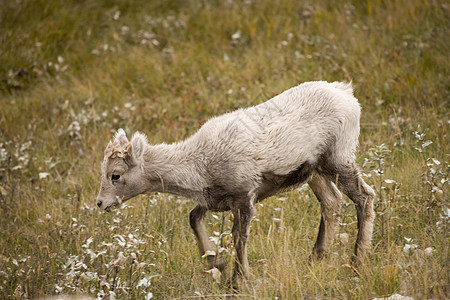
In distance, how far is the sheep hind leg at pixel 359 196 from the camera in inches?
212

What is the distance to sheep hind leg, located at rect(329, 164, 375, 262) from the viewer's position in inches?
212

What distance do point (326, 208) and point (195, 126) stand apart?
10.2 ft

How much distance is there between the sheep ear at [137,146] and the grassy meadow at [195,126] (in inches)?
23.6

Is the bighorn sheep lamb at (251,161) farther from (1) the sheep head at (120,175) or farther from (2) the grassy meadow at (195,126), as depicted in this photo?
(2) the grassy meadow at (195,126)

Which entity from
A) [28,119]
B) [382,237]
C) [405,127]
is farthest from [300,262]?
[28,119]

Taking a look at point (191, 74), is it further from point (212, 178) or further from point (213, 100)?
point (212, 178)

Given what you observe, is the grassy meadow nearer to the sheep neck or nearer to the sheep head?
the sheep head

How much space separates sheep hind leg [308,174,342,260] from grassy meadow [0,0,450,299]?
15 cm

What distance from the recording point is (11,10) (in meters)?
11.6

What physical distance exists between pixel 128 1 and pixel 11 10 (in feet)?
8.04

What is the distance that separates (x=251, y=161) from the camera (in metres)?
5.26

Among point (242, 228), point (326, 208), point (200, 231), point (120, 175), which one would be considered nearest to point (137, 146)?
point (120, 175)

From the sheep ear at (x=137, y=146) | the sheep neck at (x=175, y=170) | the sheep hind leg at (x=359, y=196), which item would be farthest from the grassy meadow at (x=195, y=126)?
the sheep ear at (x=137, y=146)

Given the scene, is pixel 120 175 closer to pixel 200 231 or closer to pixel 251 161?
pixel 200 231
